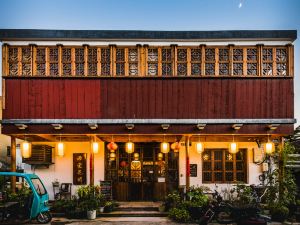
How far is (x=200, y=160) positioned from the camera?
20.1 m

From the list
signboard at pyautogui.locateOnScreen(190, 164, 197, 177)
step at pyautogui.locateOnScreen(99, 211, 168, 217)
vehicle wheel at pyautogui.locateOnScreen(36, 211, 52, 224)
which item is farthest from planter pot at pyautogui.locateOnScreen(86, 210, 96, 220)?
signboard at pyautogui.locateOnScreen(190, 164, 197, 177)

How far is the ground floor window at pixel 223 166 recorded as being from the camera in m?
20.2

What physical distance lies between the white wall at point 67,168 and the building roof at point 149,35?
18.8 feet

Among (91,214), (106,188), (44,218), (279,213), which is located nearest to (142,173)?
(106,188)

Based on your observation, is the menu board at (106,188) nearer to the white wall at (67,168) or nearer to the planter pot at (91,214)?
the white wall at (67,168)

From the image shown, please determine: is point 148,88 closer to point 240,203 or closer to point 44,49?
point 44,49

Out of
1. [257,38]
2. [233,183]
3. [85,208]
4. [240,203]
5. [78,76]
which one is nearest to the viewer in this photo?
[240,203]

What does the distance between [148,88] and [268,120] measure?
561cm

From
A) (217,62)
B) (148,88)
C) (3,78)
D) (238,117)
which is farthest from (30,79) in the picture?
(238,117)

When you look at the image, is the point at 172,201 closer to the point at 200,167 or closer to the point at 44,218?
the point at 200,167

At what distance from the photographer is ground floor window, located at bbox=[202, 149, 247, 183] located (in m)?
20.2

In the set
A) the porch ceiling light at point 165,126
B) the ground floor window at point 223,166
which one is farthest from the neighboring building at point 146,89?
the ground floor window at point 223,166

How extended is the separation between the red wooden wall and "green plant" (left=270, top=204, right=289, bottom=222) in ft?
13.4

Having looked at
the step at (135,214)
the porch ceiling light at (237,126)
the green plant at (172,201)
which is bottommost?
the step at (135,214)
